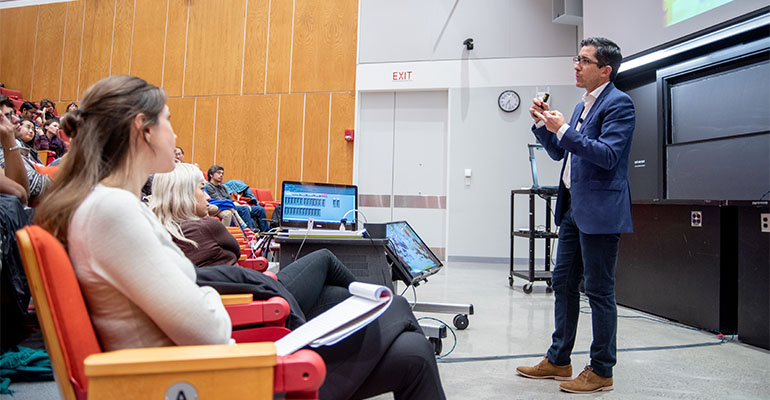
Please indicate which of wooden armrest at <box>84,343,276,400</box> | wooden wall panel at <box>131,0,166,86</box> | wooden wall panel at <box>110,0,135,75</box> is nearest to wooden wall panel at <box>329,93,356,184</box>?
wooden wall panel at <box>131,0,166,86</box>

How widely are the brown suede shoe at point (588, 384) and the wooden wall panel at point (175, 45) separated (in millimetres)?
8051

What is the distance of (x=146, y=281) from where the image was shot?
77cm

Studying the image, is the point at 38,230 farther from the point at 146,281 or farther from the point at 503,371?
the point at 503,371

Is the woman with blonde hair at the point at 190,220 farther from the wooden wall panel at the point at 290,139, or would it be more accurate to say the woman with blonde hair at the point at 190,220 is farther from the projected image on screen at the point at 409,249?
the wooden wall panel at the point at 290,139

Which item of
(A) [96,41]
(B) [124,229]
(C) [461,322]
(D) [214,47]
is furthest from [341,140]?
(B) [124,229]

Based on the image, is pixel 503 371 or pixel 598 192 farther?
pixel 503 371

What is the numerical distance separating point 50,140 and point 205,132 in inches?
109

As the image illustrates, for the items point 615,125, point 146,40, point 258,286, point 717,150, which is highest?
point 146,40

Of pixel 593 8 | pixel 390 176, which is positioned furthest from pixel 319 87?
pixel 593 8

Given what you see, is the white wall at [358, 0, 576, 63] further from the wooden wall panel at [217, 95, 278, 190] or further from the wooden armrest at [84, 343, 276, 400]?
the wooden armrest at [84, 343, 276, 400]

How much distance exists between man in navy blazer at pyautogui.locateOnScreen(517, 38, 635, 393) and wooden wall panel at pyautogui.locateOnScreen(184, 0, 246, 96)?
690 cm

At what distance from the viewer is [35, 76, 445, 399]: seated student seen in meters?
0.77

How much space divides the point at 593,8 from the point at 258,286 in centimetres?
562

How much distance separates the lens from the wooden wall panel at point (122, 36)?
8266 millimetres
